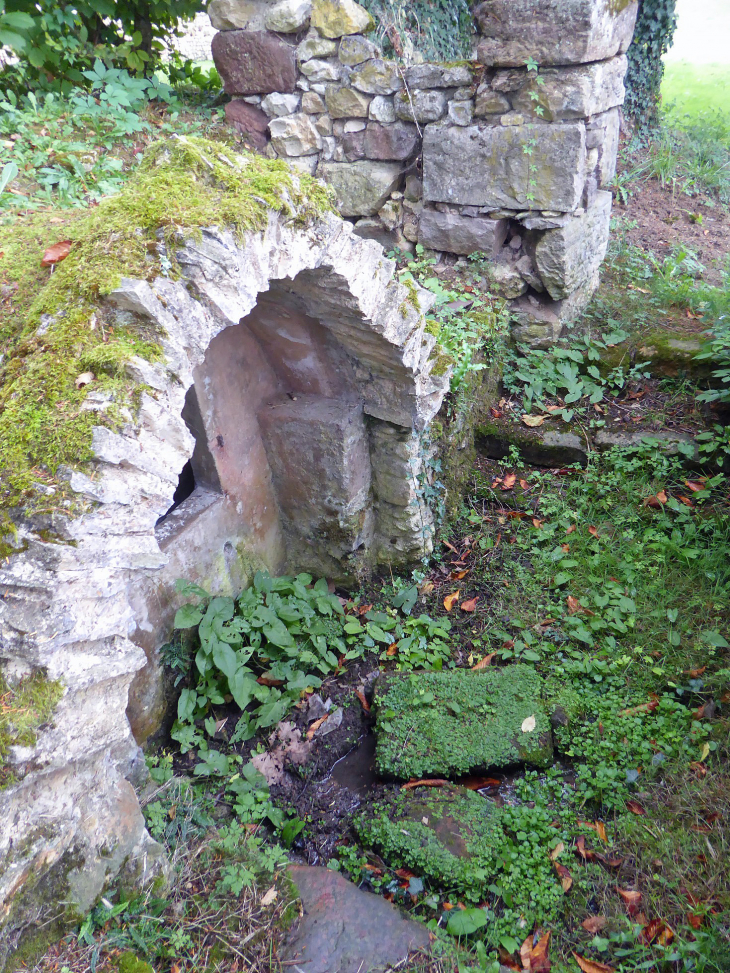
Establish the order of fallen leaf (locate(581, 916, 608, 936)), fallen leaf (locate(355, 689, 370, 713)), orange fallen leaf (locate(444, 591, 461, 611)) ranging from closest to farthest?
1. fallen leaf (locate(581, 916, 608, 936))
2. fallen leaf (locate(355, 689, 370, 713))
3. orange fallen leaf (locate(444, 591, 461, 611))

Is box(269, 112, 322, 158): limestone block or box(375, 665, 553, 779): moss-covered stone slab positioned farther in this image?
box(269, 112, 322, 158): limestone block

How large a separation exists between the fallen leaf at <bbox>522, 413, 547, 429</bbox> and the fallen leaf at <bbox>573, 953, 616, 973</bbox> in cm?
319

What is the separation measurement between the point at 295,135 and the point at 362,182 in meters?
0.69

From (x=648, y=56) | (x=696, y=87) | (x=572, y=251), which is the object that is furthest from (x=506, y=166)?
(x=696, y=87)

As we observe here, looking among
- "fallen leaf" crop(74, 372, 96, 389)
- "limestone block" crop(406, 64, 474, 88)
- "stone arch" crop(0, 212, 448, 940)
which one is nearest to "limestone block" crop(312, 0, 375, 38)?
"limestone block" crop(406, 64, 474, 88)

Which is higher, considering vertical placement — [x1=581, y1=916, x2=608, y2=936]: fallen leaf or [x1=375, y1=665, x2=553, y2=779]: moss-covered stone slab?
[x1=375, y1=665, x2=553, y2=779]: moss-covered stone slab

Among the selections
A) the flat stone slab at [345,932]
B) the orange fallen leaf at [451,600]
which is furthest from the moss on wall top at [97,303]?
the orange fallen leaf at [451,600]

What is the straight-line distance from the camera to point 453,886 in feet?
8.41

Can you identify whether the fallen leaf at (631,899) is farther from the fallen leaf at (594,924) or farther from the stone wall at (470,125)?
the stone wall at (470,125)

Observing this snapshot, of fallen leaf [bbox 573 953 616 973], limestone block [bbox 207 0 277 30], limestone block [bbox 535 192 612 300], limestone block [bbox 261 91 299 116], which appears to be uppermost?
limestone block [bbox 207 0 277 30]

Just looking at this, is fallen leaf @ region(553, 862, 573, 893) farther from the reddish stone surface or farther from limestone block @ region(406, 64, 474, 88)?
the reddish stone surface

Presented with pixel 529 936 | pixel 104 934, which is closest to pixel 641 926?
pixel 529 936

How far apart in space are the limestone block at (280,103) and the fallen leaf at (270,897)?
5.28m

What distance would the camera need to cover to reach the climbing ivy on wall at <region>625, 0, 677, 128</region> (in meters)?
6.35
